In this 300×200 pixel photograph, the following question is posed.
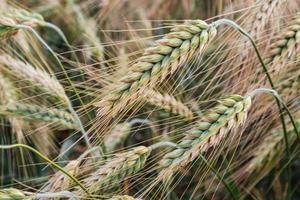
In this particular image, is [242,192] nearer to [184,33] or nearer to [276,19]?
A: [276,19]

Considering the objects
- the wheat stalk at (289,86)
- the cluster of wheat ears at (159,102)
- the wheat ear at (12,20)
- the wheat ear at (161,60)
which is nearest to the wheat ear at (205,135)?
the cluster of wheat ears at (159,102)

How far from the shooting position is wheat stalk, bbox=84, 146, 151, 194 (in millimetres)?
1025

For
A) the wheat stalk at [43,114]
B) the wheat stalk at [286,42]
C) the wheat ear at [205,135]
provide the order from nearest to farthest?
Result: the wheat ear at [205,135] → the wheat stalk at [286,42] → the wheat stalk at [43,114]

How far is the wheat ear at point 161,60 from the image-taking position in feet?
3.22

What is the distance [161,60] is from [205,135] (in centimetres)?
15

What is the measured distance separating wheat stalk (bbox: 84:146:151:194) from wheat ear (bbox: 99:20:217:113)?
0.30ft

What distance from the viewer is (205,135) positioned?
987mm

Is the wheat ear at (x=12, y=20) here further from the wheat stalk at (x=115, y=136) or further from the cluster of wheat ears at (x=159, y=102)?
the wheat stalk at (x=115, y=136)

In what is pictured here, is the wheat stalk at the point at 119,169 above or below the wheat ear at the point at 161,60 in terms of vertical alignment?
below

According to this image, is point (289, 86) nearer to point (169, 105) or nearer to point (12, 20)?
point (169, 105)

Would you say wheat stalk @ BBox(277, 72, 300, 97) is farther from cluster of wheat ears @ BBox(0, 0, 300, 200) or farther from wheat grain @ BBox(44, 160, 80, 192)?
wheat grain @ BBox(44, 160, 80, 192)

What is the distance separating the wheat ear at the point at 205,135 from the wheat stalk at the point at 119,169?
0.18 feet

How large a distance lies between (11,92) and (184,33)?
55 centimetres

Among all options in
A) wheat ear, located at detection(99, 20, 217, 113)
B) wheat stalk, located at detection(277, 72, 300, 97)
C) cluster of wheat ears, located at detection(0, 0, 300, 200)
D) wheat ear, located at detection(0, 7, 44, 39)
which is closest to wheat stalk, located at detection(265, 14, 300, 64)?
cluster of wheat ears, located at detection(0, 0, 300, 200)
